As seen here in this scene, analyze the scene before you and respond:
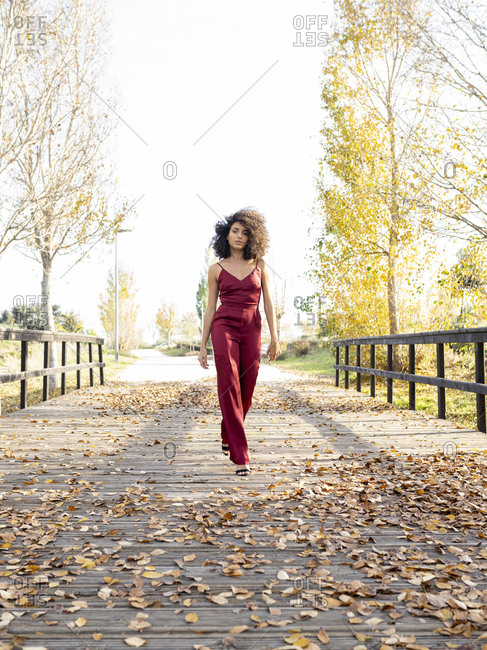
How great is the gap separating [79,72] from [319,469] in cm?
1327

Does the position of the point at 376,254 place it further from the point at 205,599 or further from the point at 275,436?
the point at 205,599

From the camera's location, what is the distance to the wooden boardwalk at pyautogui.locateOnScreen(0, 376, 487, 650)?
7.86 feet

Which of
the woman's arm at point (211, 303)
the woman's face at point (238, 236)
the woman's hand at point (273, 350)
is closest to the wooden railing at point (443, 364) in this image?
the woman's hand at point (273, 350)

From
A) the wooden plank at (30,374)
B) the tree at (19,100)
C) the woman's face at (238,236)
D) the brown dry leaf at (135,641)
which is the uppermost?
the tree at (19,100)

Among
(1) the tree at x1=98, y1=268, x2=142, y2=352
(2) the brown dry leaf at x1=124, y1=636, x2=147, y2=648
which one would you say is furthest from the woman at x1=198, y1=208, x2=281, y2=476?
(1) the tree at x1=98, y1=268, x2=142, y2=352

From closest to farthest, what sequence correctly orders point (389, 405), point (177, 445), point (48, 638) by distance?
point (48, 638), point (177, 445), point (389, 405)

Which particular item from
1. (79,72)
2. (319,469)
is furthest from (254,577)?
(79,72)

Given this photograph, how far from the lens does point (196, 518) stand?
379 centimetres

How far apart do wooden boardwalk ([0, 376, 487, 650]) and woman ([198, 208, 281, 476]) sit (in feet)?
1.59

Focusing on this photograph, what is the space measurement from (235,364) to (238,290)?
676mm

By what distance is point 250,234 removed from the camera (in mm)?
5516

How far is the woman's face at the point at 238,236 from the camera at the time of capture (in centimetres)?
546

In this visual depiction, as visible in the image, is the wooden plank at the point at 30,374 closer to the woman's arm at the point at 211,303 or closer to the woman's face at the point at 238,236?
the woman's arm at the point at 211,303

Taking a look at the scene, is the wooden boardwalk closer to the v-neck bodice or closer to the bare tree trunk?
the v-neck bodice
